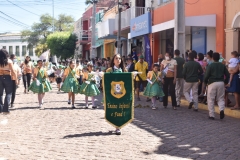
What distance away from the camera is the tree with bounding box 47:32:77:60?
215 feet

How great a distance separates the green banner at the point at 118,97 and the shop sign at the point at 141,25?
15.9m

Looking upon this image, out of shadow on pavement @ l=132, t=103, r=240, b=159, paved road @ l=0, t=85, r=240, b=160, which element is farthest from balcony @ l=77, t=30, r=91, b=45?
paved road @ l=0, t=85, r=240, b=160

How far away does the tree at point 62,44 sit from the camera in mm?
65500

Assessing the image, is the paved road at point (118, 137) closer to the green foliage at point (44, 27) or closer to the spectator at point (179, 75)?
the spectator at point (179, 75)

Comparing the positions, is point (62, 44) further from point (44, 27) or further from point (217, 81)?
point (217, 81)

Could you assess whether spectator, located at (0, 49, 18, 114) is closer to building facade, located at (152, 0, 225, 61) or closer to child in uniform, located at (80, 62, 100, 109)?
child in uniform, located at (80, 62, 100, 109)

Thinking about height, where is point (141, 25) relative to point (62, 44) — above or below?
below

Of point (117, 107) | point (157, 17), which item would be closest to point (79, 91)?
point (117, 107)

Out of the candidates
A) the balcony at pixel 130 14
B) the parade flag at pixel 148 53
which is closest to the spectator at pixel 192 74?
the parade flag at pixel 148 53

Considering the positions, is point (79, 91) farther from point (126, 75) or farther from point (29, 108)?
point (126, 75)

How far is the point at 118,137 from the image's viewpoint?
9.21m

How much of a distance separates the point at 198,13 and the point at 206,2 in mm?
762

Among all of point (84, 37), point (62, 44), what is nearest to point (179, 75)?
point (84, 37)

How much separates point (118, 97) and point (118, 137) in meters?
0.93
